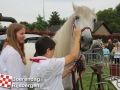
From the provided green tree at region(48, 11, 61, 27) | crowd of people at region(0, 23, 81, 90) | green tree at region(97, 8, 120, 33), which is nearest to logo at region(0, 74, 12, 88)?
crowd of people at region(0, 23, 81, 90)

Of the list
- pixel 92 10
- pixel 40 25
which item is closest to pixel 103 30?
pixel 40 25

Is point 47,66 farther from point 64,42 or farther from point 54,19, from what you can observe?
point 54,19

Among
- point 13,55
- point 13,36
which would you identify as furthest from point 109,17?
point 13,55

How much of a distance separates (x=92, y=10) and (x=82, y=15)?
1.21 ft

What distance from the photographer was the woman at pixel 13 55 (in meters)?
2.63

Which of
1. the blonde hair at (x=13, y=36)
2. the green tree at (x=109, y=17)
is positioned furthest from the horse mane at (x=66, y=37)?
the green tree at (x=109, y=17)

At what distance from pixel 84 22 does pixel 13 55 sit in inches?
72.3

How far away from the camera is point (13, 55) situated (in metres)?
2.64

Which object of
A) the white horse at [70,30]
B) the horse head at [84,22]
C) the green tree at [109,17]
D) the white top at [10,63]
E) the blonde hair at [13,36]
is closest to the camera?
the white top at [10,63]

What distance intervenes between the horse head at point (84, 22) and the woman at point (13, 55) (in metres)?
1.40

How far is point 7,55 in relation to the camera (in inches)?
104

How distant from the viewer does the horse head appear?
397 centimetres

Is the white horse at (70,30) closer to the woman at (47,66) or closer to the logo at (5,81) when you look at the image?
the woman at (47,66)

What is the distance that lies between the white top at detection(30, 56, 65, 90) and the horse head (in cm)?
147
